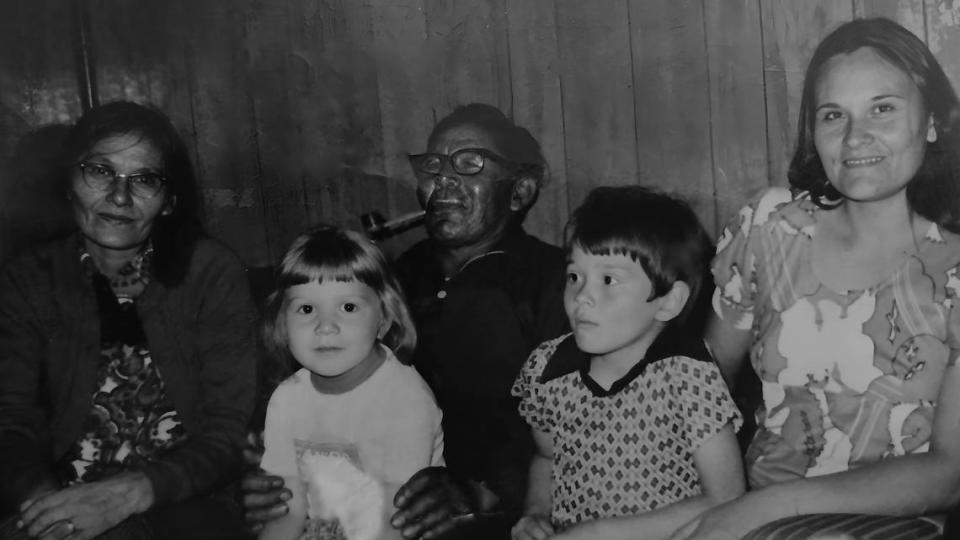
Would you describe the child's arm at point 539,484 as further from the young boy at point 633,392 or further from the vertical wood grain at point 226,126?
the vertical wood grain at point 226,126

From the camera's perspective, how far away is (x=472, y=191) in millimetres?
1743

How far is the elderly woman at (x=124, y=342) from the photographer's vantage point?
1592mm

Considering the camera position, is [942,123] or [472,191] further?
[472,191]

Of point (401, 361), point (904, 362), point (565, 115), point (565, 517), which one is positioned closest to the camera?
point (904, 362)

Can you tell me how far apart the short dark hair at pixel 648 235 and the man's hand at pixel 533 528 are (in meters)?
0.36

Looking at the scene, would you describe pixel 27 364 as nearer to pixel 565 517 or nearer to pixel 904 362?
pixel 565 517

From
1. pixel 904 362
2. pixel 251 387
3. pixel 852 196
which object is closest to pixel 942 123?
pixel 852 196

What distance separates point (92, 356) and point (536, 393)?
0.78 m

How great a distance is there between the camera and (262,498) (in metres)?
1.49

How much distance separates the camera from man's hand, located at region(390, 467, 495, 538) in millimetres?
1433

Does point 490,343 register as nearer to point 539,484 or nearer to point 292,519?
point 539,484

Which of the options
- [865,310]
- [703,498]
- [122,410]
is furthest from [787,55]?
[122,410]

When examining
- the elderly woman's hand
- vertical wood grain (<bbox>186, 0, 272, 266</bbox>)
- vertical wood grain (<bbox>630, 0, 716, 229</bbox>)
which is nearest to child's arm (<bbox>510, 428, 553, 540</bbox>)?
vertical wood grain (<bbox>630, 0, 716, 229</bbox>)

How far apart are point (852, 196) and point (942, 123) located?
15 cm
